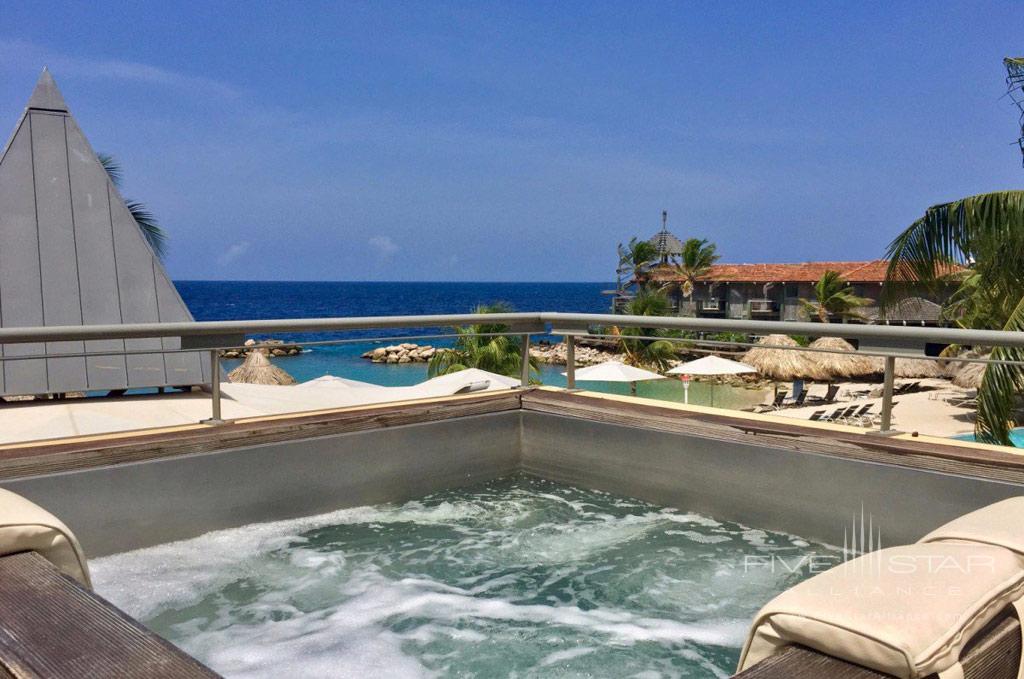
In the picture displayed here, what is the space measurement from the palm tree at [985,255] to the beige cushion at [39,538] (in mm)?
7265

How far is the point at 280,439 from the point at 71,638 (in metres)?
2.32

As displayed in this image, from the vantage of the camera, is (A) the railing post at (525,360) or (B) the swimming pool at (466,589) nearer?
(B) the swimming pool at (466,589)

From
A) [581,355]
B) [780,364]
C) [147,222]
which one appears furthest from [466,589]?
[581,355]

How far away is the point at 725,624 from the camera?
93.8 inches

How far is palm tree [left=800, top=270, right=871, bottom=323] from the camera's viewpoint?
38.8m

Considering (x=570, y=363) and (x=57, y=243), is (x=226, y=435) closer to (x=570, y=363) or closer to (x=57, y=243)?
(x=570, y=363)

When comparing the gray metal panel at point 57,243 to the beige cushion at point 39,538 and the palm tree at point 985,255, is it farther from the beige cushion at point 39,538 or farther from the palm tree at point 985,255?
the palm tree at point 985,255

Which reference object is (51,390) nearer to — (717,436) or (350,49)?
(717,436)

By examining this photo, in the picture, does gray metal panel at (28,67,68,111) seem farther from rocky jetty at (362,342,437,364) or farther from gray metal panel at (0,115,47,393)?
rocky jetty at (362,342,437,364)

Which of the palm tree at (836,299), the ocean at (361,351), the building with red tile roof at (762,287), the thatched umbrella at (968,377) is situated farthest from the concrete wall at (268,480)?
the building with red tile roof at (762,287)

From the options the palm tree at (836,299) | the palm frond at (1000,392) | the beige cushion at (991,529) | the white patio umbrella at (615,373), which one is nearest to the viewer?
the beige cushion at (991,529)

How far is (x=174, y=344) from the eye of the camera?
20.8 ft

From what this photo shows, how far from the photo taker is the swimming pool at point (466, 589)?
7.23ft

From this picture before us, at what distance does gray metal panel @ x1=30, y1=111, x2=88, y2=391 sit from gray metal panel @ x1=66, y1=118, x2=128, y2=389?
0.18ft
